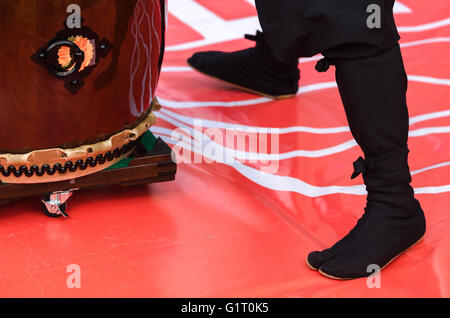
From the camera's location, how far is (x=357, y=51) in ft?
3.65

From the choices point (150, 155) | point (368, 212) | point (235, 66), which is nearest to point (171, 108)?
point (235, 66)

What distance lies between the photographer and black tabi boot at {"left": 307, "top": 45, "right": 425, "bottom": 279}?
114 centimetres

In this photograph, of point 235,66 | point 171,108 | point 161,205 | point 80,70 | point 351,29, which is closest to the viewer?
point 351,29

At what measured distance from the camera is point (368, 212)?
4.00 feet

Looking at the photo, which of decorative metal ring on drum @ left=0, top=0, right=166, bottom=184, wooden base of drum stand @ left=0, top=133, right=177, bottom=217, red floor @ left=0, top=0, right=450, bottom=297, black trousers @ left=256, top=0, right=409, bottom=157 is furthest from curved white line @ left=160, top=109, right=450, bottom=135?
black trousers @ left=256, top=0, right=409, bottom=157

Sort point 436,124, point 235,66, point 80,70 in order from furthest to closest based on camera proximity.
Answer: point 235,66, point 436,124, point 80,70

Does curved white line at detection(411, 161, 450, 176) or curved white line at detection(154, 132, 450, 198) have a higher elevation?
curved white line at detection(411, 161, 450, 176)

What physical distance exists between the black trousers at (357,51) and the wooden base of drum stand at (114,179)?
0.40 m

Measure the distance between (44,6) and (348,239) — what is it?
2.24ft

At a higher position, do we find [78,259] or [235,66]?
[235,66]

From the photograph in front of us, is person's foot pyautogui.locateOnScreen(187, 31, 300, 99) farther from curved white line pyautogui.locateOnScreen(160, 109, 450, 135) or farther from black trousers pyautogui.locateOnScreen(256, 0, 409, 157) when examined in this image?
black trousers pyautogui.locateOnScreen(256, 0, 409, 157)

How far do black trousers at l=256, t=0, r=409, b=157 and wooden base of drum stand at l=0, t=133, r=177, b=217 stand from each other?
0.40 meters

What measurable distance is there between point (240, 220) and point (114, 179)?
11.3 inches
